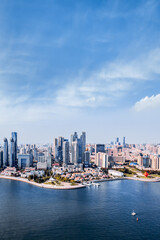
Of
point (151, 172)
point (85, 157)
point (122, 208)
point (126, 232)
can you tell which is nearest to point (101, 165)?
point (85, 157)

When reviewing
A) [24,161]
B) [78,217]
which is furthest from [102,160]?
[78,217]

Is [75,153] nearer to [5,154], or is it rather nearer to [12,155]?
[12,155]

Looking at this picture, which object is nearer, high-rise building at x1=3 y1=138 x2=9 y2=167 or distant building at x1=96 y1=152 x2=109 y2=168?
high-rise building at x1=3 y1=138 x2=9 y2=167

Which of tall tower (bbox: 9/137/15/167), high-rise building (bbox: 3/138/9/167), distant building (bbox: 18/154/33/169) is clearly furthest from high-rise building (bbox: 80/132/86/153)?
high-rise building (bbox: 3/138/9/167)

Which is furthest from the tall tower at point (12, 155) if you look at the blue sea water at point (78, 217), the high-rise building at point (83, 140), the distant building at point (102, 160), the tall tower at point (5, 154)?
the blue sea water at point (78, 217)

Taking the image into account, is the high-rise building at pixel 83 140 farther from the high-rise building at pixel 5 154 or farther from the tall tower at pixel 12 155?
the high-rise building at pixel 5 154

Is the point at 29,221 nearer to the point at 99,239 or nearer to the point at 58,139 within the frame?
the point at 99,239

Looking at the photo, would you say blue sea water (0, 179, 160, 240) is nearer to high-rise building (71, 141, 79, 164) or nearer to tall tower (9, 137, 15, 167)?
tall tower (9, 137, 15, 167)

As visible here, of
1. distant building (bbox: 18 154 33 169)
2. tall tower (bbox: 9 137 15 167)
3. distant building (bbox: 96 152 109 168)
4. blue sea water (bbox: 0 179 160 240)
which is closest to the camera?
blue sea water (bbox: 0 179 160 240)
